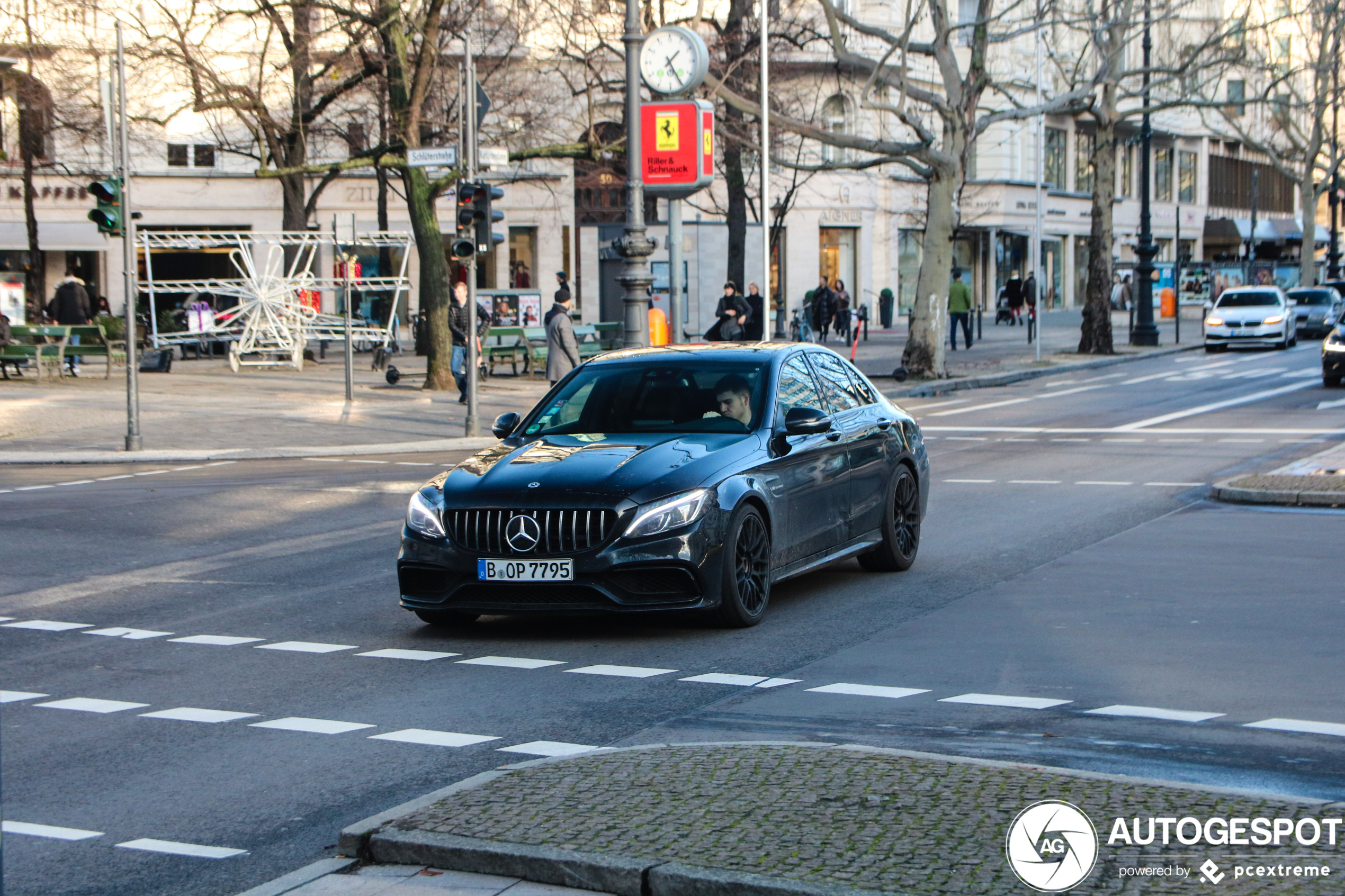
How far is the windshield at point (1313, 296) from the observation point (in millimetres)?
49875

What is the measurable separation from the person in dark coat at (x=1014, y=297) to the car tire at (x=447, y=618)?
175 feet

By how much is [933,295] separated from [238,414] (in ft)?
46.4

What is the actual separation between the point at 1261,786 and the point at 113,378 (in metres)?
30.5

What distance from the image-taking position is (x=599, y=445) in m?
9.42

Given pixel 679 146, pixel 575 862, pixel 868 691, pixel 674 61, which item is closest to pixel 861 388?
pixel 868 691

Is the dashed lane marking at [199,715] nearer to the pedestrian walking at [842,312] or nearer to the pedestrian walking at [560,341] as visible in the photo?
the pedestrian walking at [560,341]

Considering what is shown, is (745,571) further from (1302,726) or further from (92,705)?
(92,705)

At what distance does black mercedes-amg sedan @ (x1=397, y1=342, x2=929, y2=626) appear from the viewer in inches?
342

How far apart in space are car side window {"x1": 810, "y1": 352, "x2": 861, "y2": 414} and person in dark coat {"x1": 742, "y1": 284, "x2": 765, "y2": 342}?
16.7 m

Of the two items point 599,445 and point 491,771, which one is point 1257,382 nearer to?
point 599,445

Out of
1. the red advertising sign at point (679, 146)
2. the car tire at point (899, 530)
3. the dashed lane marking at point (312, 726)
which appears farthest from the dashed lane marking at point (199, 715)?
the red advertising sign at point (679, 146)

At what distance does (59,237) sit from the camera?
51781 millimetres

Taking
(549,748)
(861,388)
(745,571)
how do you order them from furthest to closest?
1. (861,388)
2. (745,571)
3. (549,748)

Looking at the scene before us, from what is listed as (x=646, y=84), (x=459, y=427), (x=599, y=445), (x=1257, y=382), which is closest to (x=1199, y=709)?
(x=599, y=445)
